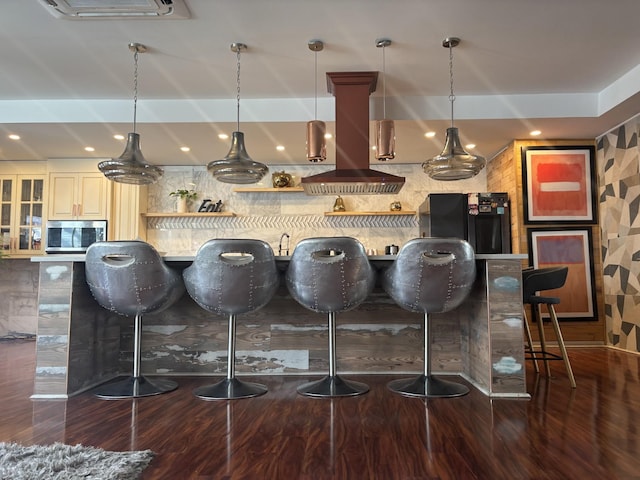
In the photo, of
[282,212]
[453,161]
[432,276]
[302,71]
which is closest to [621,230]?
[453,161]

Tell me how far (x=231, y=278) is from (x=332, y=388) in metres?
0.86

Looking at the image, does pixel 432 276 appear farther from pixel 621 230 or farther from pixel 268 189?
pixel 268 189

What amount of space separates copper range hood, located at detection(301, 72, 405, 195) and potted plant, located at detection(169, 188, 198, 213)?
101 inches

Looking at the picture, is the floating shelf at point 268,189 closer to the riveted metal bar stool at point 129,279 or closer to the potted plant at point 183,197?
the potted plant at point 183,197

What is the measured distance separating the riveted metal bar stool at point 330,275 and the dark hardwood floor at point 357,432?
1.50 ft

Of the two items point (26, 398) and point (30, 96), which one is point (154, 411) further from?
point (30, 96)

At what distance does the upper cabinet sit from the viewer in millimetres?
5812

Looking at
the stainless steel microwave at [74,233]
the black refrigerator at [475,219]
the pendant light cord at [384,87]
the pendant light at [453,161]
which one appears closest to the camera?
the pendant light at [453,161]

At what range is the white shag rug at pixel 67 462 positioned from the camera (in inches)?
58.2

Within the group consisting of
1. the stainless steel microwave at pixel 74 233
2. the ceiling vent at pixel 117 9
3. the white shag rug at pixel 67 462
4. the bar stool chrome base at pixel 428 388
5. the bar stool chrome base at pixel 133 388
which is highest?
the ceiling vent at pixel 117 9

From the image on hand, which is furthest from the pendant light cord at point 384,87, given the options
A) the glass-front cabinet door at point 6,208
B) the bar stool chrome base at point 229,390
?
the glass-front cabinet door at point 6,208

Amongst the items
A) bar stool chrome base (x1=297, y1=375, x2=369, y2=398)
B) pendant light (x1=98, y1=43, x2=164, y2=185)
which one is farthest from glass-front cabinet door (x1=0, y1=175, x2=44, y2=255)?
bar stool chrome base (x1=297, y1=375, x2=369, y2=398)

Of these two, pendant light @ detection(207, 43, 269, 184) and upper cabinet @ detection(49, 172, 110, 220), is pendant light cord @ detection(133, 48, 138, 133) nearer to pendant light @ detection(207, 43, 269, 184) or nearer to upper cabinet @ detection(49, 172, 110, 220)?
pendant light @ detection(207, 43, 269, 184)

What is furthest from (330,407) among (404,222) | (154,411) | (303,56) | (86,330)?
(404,222)
